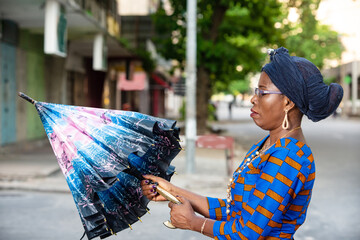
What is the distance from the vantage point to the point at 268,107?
5.92 feet

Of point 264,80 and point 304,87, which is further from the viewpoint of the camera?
point 264,80

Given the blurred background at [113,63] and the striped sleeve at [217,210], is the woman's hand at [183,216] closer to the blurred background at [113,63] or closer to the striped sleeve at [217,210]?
the striped sleeve at [217,210]

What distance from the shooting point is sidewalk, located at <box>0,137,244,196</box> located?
8164mm

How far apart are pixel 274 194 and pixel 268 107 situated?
376 mm

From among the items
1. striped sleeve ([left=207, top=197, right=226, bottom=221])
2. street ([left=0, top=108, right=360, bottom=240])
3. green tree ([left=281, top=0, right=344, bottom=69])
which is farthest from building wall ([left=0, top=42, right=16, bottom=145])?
green tree ([left=281, top=0, right=344, bottom=69])

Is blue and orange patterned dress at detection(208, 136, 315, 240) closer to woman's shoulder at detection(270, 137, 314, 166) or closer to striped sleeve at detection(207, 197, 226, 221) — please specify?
woman's shoulder at detection(270, 137, 314, 166)

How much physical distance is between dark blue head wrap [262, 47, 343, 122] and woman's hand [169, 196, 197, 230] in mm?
629

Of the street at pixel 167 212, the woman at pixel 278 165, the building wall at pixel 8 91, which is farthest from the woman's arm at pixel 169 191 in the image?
the building wall at pixel 8 91

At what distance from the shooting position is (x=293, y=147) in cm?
169

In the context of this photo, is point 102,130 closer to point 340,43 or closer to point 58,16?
point 58,16

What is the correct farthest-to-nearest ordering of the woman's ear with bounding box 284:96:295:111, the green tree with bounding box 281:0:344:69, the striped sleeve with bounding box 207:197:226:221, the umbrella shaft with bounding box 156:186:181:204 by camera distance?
the green tree with bounding box 281:0:344:69 → the striped sleeve with bounding box 207:197:226:221 → the umbrella shaft with bounding box 156:186:181:204 → the woman's ear with bounding box 284:96:295:111

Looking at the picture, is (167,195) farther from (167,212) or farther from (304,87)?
(167,212)

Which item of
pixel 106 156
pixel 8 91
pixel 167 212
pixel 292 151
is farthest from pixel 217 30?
pixel 292 151

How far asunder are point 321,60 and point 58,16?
109ft
